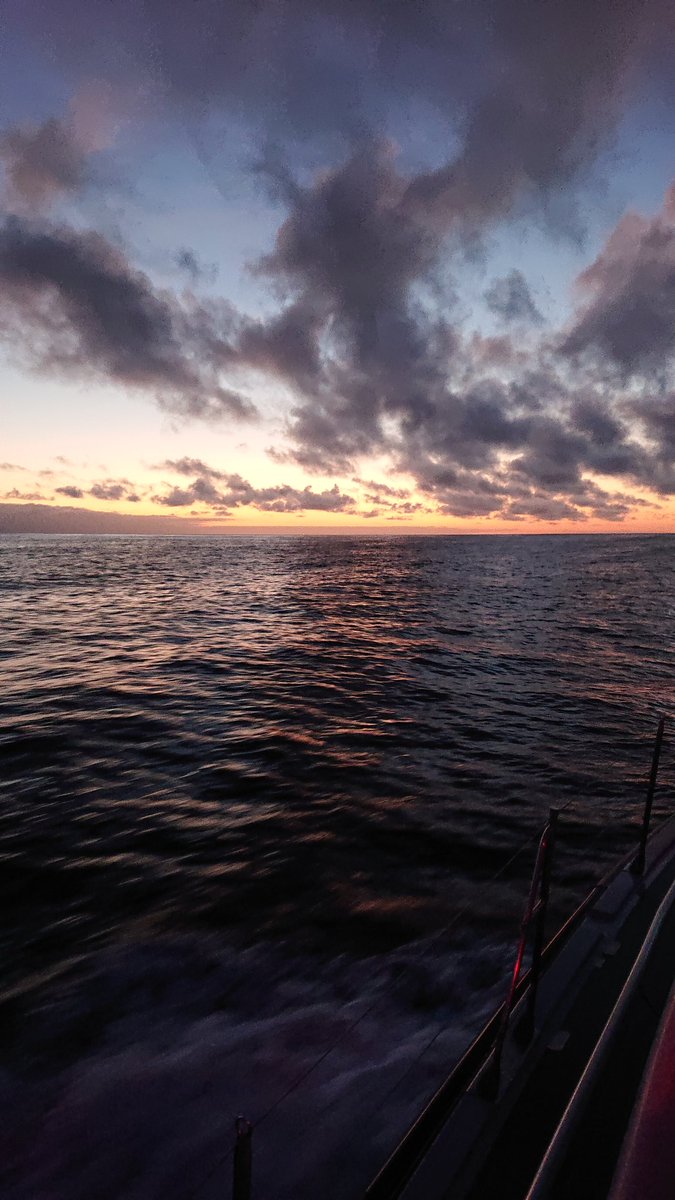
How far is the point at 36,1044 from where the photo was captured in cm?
532

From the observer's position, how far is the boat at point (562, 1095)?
10.2ft

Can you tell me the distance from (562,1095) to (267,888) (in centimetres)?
499

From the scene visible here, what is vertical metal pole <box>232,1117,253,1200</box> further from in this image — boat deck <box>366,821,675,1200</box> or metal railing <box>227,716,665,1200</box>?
boat deck <box>366,821,675,1200</box>

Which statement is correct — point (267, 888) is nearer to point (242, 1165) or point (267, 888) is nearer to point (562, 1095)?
point (562, 1095)

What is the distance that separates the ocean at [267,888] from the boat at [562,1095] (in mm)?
954

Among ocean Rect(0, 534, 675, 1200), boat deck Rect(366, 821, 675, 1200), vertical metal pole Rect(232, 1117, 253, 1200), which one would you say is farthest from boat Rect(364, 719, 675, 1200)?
vertical metal pole Rect(232, 1117, 253, 1200)

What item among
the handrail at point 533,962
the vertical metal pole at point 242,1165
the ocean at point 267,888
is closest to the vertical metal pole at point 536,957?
the handrail at point 533,962

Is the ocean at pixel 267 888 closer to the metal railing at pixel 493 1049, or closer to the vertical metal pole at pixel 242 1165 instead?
the metal railing at pixel 493 1049

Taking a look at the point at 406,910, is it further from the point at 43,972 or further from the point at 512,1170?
the point at 43,972

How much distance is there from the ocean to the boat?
0.95 m

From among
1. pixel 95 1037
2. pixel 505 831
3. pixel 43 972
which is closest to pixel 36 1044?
pixel 95 1037

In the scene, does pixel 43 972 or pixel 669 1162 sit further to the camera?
pixel 43 972

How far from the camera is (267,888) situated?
25.6 ft

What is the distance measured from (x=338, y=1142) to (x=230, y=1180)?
900mm
